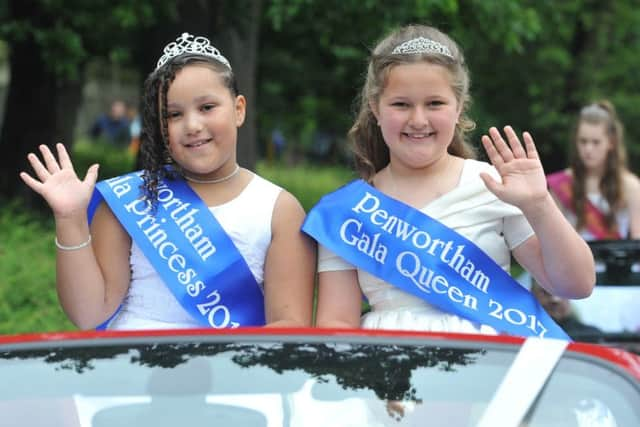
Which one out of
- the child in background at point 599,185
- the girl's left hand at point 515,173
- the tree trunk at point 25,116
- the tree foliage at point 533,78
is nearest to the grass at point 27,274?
the tree trunk at point 25,116

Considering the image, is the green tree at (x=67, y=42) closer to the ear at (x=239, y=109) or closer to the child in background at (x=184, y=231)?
the ear at (x=239, y=109)

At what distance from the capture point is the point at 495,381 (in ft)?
8.59

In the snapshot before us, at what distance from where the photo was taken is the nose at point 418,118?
12.4 feet

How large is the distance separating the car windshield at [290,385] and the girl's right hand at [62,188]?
3.43ft

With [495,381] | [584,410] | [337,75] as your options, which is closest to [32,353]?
[495,381]

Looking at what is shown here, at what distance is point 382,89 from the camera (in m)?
3.89

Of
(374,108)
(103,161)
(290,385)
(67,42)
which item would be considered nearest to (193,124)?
(374,108)

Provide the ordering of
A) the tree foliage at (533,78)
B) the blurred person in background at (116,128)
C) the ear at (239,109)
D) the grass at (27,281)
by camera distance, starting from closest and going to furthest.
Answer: the ear at (239,109) < the grass at (27,281) < the tree foliage at (533,78) < the blurred person in background at (116,128)

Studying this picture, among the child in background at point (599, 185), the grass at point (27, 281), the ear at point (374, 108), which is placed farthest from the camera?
the grass at point (27, 281)

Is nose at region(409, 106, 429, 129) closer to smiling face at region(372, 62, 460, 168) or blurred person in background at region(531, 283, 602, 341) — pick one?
smiling face at region(372, 62, 460, 168)

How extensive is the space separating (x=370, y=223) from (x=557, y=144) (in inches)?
668

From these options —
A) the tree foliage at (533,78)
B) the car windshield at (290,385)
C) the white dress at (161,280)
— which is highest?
the tree foliage at (533,78)

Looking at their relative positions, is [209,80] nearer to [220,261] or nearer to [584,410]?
[220,261]

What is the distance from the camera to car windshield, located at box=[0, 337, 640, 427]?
2.60 meters
